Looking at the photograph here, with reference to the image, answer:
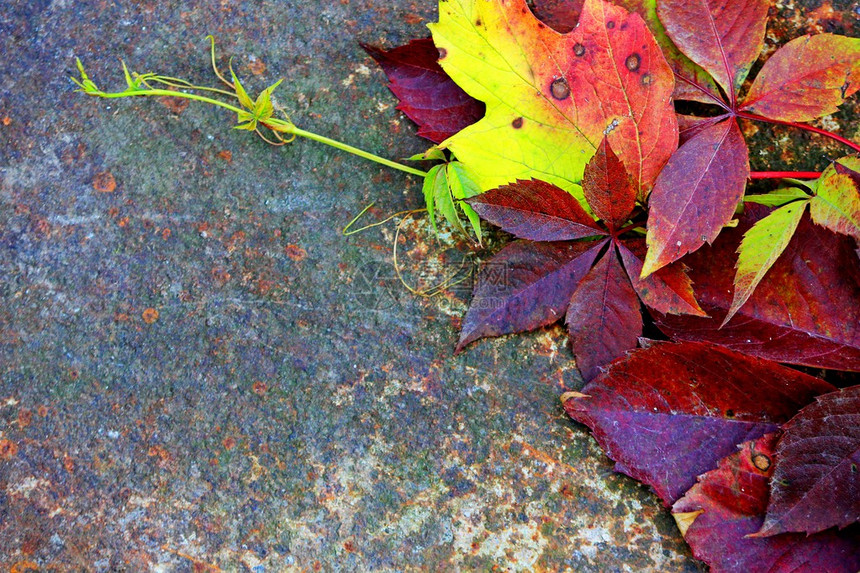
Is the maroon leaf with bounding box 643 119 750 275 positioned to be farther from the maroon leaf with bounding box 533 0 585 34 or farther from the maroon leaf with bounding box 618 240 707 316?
the maroon leaf with bounding box 533 0 585 34

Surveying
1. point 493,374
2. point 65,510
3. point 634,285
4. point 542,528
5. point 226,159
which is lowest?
point 65,510

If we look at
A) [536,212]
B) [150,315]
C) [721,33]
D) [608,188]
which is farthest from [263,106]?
[721,33]

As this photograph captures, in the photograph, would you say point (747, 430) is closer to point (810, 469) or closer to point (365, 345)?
point (810, 469)

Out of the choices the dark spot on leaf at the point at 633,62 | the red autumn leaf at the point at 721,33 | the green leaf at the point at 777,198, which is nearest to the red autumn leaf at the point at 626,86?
the dark spot on leaf at the point at 633,62

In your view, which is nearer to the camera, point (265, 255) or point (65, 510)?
point (65, 510)

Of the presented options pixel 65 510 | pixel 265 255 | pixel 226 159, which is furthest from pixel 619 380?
pixel 65 510

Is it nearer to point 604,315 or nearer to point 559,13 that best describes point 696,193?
point 604,315
